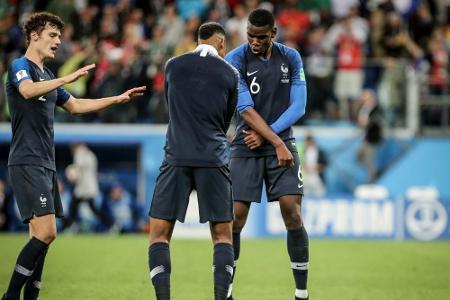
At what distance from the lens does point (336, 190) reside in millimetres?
22531

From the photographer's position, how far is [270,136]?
9.00m

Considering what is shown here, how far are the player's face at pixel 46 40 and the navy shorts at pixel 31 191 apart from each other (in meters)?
1.03

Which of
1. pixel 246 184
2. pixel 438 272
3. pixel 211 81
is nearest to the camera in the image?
pixel 211 81

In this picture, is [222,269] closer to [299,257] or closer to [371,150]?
[299,257]

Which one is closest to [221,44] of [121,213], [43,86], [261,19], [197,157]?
[261,19]

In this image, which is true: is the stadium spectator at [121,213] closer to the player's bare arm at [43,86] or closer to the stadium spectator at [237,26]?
the stadium spectator at [237,26]


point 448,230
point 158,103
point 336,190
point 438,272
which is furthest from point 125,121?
point 438,272

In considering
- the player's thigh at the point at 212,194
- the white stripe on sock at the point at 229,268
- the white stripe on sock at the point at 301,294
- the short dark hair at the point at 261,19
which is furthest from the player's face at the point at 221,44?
the white stripe on sock at the point at 301,294

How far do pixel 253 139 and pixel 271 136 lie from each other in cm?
21

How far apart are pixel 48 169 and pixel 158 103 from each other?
13.5 m

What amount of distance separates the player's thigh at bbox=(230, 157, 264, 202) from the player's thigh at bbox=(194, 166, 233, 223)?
1238mm

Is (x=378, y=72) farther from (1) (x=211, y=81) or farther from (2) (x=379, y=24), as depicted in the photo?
(1) (x=211, y=81)

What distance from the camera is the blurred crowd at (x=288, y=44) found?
2162 cm

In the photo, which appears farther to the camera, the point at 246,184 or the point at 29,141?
the point at 246,184
